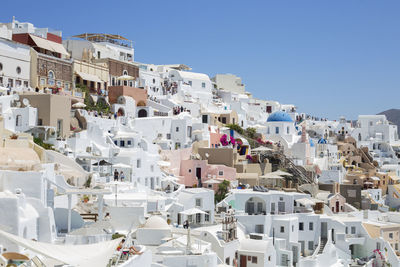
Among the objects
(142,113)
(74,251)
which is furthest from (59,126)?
(74,251)

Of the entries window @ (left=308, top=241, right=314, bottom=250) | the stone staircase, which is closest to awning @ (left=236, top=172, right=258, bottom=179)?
window @ (left=308, top=241, right=314, bottom=250)

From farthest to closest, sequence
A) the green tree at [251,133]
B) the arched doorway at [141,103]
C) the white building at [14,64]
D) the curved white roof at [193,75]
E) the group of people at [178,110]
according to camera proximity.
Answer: the curved white roof at [193,75]
the green tree at [251,133]
the group of people at [178,110]
the arched doorway at [141,103]
the white building at [14,64]

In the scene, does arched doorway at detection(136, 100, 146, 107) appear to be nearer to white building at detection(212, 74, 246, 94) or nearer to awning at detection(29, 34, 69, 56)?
awning at detection(29, 34, 69, 56)

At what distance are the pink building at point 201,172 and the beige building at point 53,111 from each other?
10768 millimetres

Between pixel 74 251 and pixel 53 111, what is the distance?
22.9 meters

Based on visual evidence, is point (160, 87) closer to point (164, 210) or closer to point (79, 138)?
point (79, 138)

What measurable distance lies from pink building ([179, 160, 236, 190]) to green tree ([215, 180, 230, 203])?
68.7 inches

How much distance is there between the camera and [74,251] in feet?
59.1

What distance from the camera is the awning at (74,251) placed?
16.2 metres

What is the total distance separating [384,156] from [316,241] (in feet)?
144

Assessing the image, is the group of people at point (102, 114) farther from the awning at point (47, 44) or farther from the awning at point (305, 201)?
the awning at point (305, 201)

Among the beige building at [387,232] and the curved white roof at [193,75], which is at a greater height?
the curved white roof at [193,75]

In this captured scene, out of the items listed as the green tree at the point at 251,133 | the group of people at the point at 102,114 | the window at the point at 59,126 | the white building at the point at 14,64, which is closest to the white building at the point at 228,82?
the green tree at the point at 251,133

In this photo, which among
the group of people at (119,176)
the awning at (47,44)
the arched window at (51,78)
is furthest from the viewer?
the awning at (47,44)
